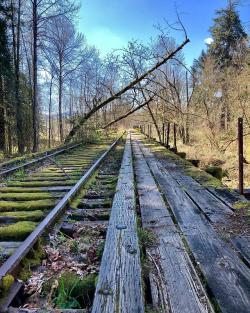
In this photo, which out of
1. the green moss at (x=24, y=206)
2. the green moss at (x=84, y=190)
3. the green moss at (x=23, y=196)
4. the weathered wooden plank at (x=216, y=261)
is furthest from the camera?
the green moss at (x=23, y=196)

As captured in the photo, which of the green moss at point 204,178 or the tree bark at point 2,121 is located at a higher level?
the tree bark at point 2,121

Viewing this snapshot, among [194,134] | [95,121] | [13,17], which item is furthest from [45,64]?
[194,134]

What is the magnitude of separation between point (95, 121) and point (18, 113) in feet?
16.4

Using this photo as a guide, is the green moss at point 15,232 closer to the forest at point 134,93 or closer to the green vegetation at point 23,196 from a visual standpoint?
the green vegetation at point 23,196

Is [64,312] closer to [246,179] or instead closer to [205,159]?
[246,179]

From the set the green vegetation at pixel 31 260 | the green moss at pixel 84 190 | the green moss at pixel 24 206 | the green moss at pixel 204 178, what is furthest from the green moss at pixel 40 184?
the green vegetation at pixel 31 260

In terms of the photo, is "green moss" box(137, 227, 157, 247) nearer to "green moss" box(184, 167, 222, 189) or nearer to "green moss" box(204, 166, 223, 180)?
"green moss" box(184, 167, 222, 189)

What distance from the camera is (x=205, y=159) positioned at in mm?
17812

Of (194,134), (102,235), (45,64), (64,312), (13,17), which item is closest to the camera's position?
(64,312)

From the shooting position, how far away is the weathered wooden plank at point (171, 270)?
6.95 feet

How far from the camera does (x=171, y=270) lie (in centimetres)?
257

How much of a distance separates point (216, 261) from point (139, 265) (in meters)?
0.64

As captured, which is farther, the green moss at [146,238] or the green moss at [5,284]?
the green moss at [146,238]

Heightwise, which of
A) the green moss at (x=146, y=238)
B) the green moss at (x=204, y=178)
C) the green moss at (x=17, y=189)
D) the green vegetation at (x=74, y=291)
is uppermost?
the green moss at (x=204, y=178)
